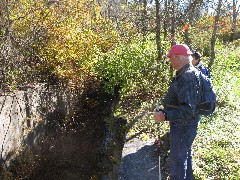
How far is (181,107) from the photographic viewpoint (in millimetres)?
3572

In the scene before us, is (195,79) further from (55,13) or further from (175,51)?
(55,13)

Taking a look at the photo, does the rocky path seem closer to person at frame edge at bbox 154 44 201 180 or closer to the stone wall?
person at frame edge at bbox 154 44 201 180

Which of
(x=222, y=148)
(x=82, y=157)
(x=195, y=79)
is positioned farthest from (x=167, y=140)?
(x=82, y=157)

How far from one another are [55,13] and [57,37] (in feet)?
4.74

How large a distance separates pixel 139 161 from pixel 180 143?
5.40 feet

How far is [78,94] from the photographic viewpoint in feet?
32.2

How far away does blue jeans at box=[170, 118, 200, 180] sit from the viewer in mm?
3861

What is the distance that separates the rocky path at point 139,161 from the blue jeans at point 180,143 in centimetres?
86

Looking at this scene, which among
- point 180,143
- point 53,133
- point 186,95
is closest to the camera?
point 186,95

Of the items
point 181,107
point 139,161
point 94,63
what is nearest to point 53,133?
point 94,63

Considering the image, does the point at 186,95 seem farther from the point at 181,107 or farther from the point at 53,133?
the point at 53,133

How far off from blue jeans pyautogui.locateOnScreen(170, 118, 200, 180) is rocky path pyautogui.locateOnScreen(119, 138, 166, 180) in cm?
86

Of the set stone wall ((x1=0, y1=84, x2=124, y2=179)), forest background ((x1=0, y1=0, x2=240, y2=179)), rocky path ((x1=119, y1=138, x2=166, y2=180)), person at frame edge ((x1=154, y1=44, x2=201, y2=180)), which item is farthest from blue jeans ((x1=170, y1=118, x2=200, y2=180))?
stone wall ((x1=0, y1=84, x2=124, y2=179))

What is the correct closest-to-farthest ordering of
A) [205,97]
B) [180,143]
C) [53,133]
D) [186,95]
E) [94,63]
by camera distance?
[186,95]
[205,97]
[180,143]
[53,133]
[94,63]
